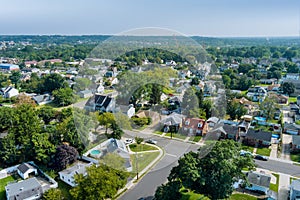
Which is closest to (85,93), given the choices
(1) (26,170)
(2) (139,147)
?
(2) (139,147)

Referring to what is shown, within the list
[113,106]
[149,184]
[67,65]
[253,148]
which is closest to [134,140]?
[113,106]

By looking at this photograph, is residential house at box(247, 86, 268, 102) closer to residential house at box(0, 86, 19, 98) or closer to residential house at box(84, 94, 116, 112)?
residential house at box(84, 94, 116, 112)

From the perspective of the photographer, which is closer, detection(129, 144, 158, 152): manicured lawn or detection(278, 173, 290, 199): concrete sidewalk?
detection(129, 144, 158, 152): manicured lawn

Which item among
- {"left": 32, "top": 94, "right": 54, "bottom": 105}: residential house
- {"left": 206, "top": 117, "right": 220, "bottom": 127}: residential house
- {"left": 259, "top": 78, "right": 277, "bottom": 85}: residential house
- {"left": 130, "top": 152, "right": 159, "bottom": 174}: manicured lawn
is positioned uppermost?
{"left": 206, "top": 117, "right": 220, "bottom": 127}: residential house

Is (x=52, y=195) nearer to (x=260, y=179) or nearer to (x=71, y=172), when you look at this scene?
(x=71, y=172)

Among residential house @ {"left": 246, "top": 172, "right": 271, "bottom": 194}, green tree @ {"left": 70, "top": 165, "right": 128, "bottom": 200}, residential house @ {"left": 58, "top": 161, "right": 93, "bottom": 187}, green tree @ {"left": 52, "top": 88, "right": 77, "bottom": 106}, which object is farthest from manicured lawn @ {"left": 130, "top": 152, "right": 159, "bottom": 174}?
green tree @ {"left": 52, "top": 88, "right": 77, "bottom": 106}

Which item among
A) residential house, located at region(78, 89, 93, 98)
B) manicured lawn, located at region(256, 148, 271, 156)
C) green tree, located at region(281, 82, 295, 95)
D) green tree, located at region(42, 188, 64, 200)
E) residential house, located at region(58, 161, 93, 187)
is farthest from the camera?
green tree, located at region(281, 82, 295, 95)

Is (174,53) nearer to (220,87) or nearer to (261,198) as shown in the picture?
(220,87)

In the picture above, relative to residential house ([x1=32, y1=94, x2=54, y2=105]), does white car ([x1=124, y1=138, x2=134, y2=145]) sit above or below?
above
